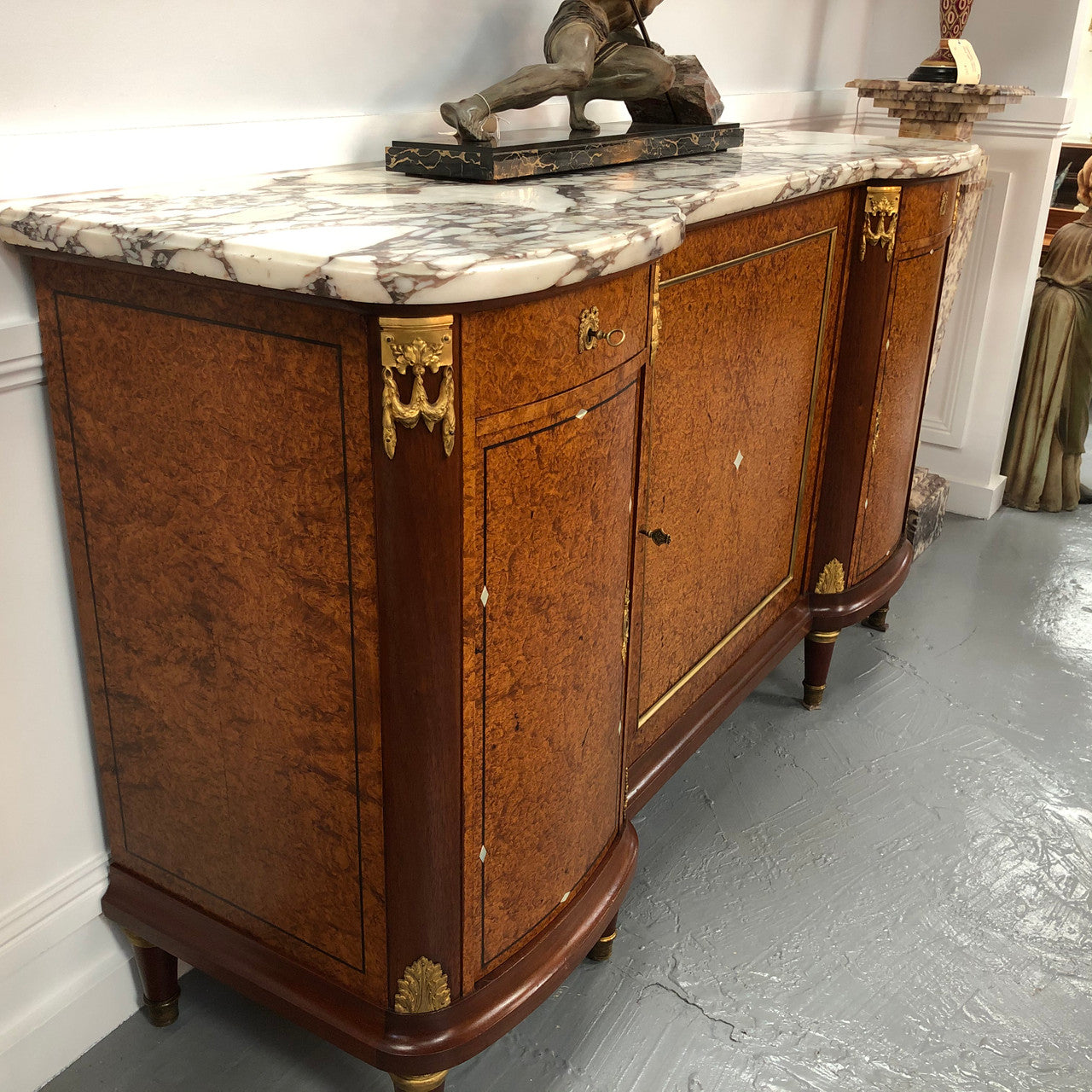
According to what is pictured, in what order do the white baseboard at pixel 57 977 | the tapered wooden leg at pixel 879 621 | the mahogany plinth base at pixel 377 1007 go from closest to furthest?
the mahogany plinth base at pixel 377 1007
the white baseboard at pixel 57 977
the tapered wooden leg at pixel 879 621

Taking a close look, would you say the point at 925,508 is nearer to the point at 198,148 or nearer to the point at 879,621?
the point at 879,621

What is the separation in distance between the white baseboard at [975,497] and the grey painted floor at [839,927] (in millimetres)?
1050

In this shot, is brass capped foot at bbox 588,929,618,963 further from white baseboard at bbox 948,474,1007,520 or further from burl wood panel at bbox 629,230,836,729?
white baseboard at bbox 948,474,1007,520

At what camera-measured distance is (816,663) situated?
275 cm

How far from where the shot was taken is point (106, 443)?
4.73 feet

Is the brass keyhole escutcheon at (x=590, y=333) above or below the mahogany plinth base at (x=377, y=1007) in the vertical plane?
above

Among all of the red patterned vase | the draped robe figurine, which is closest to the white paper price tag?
the red patterned vase

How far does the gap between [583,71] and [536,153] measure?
0.26m

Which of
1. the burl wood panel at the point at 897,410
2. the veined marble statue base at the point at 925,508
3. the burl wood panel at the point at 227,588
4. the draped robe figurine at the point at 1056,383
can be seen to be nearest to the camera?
the burl wood panel at the point at 227,588

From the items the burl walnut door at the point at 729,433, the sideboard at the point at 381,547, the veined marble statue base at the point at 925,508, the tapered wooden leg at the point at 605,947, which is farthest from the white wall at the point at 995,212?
the tapered wooden leg at the point at 605,947

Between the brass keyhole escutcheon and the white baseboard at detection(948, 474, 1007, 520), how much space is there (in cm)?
296

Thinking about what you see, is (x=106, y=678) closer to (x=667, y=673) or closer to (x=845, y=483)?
(x=667, y=673)

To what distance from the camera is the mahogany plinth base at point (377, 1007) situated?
56.2 inches

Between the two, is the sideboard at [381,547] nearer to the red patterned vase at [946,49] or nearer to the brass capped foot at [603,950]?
the brass capped foot at [603,950]
